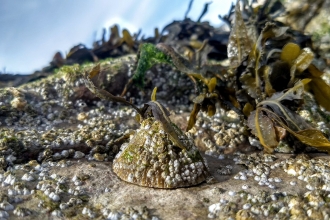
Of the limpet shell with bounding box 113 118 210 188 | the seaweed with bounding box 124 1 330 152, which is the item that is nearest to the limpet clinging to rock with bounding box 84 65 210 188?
the limpet shell with bounding box 113 118 210 188

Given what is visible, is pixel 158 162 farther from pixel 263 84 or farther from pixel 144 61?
pixel 144 61

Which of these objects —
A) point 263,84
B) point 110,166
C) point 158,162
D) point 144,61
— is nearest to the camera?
point 158,162

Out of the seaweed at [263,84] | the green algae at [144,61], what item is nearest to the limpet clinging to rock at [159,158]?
the seaweed at [263,84]

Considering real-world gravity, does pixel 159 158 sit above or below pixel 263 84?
below

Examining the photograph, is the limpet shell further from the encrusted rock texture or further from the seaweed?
the seaweed

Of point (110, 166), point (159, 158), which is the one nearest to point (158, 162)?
point (159, 158)

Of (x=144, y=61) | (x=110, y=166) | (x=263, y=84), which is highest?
(x=144, y=61)

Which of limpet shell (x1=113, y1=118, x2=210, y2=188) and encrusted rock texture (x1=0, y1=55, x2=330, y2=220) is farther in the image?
limpet shell (x1=113, y1=118, x2=210, y2=188)
